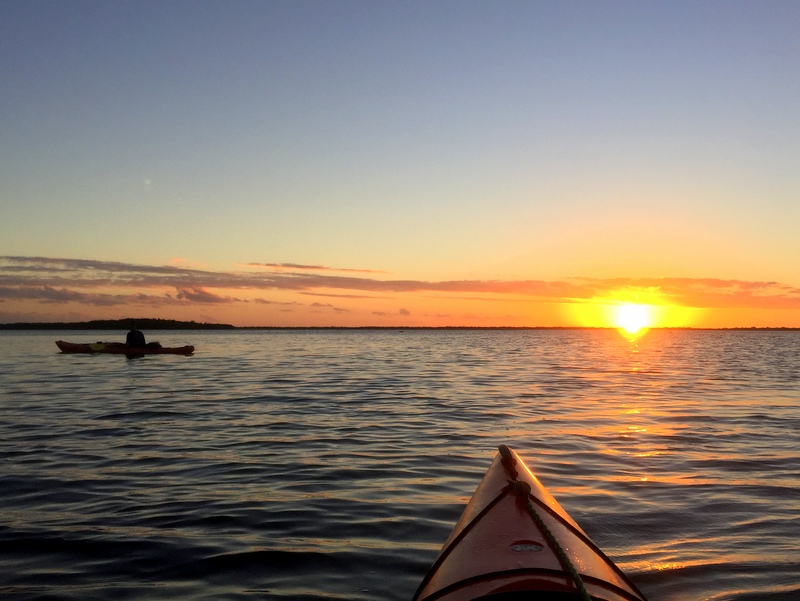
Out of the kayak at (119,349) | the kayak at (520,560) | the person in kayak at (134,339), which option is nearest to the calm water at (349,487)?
the kayak at (520,560)

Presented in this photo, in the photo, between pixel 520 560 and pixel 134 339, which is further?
pixel 134 339

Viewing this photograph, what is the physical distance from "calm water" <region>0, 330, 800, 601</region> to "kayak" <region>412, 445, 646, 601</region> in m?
1.14

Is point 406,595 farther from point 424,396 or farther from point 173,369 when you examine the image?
point 173,369

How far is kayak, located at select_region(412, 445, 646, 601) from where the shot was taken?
3822mm

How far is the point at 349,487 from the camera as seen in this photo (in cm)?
862

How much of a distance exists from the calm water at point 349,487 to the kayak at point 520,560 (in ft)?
3.74

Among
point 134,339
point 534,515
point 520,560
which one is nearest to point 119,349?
point 134,339

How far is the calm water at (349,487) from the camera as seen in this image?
18.9 feet

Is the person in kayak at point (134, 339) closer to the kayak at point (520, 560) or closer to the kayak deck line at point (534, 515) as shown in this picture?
the kayak deck line at point (534, 515)

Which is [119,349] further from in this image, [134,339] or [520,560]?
[520,560]

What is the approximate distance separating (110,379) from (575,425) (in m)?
17.4

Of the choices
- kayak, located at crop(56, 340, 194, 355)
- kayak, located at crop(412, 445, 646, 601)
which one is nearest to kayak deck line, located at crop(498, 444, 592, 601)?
kayak, located at crop(412, 445, 646, 601)

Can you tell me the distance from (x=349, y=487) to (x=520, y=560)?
15.8ft

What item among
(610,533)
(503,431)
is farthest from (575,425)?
(610,533)
